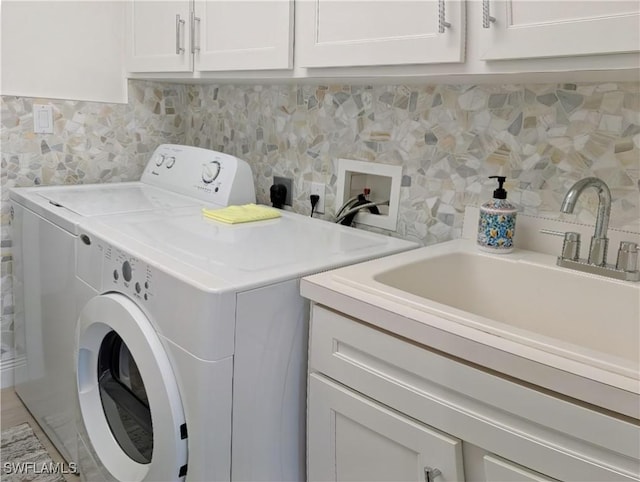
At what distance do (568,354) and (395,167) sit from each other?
0.97m

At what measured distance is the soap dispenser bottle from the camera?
1.34m

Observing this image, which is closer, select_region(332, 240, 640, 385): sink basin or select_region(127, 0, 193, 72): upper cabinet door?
select_region(332, 240, 640, 385): sink basin

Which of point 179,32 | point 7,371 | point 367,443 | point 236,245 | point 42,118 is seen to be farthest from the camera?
point 7,371

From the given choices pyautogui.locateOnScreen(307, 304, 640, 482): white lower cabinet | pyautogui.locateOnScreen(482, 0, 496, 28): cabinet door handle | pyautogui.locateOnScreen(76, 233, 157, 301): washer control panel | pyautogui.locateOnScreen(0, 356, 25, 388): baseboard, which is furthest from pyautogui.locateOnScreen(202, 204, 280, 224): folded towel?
pyautogui.locateOnScreen(0, 356, 25, 388): baseboard

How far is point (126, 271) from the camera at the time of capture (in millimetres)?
1333

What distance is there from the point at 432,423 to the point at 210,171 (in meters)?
1.37

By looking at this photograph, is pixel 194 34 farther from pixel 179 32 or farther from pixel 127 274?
pixel 127 274

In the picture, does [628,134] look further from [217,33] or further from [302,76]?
[217,33]

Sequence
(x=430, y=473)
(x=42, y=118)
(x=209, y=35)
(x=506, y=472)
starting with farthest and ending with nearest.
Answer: (x=42, y=118) → (x=209, y=35) → (x=430, y=473) → (x=506, y=472)

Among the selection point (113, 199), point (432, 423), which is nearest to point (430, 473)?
point (432, 423)

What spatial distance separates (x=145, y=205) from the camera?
6.24 feet

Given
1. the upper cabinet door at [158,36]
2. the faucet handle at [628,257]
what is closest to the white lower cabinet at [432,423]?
the faucet handle at [628,257]

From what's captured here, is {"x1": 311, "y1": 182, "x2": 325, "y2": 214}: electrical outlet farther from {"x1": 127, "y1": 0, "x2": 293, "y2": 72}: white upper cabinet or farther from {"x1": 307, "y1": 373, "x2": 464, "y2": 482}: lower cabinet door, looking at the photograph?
→ {"x1": 307, "y1": 373, "x2": 464, "y2": 482}: lower cabinet door

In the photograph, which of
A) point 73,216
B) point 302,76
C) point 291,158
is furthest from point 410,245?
point 73,216
